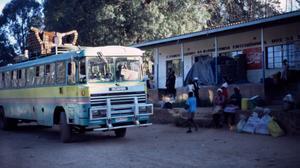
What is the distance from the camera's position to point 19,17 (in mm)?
48812

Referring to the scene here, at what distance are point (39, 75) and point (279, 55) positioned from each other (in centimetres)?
1076

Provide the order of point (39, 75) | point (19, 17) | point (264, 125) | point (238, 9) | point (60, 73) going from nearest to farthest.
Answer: point (264, 125), point (60, 73), point (39, 75), point (238, 9), point (19, 17)

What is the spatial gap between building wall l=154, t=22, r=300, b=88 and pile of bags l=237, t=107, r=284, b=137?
6.18 m

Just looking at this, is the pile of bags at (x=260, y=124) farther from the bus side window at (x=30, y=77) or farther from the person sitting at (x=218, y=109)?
the bus side window at (x=30, y=77)

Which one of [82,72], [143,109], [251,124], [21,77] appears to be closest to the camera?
[82,72]

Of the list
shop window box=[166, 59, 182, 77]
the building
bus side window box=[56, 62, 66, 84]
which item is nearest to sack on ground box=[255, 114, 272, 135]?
the building

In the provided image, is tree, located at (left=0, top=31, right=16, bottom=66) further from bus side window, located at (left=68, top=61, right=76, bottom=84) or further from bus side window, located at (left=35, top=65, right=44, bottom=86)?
bus side window, located at (left=68, top=61, right=76, bottom=84)

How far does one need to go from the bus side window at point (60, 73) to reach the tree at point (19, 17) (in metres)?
34.4

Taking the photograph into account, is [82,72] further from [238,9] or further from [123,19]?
[238,9]

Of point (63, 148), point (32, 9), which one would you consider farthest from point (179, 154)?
point (32, 9)

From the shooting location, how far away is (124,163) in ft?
33.2

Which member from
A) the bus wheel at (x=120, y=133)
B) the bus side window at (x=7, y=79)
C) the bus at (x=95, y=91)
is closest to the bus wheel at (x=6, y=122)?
the bus side window at (x=7, y=79)

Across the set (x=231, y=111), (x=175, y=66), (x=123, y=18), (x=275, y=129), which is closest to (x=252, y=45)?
(x=175, y=66)

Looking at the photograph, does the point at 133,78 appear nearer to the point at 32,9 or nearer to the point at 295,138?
the point at 295,138
